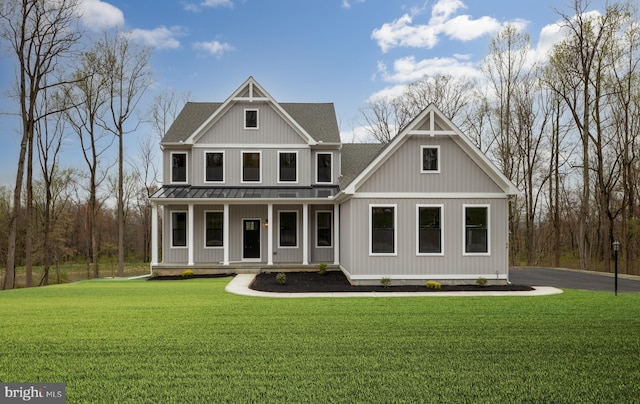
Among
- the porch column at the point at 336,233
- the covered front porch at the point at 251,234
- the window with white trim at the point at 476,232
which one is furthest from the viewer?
the covered front porch at the point at 251,234

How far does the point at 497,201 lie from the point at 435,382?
10.1m

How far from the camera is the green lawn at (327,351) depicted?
4469 mm

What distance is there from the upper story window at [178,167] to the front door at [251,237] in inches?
150

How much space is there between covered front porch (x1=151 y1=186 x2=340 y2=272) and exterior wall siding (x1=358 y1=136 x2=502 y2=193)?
468 cm

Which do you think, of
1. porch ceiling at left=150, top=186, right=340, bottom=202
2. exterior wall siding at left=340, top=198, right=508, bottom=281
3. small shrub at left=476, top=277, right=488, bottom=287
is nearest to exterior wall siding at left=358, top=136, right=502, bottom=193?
exterior wall siding at left=340, top=198, right=508, bottom=281

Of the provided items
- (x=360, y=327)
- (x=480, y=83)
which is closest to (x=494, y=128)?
(x=480, y=83)

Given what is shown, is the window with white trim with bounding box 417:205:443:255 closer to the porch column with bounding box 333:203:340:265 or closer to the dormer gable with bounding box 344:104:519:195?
the dormer gable with bounding box 344:104:519:195

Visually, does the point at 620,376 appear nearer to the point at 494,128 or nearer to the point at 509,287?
the point at 509,287

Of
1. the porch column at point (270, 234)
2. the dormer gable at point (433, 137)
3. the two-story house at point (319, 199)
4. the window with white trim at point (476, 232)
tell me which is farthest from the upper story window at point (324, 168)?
the window with white trim at point (476, 232)

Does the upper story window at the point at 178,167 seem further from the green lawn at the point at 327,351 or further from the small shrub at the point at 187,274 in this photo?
the green lawn at the point at 327,351

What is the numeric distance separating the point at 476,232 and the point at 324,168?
8.41 m

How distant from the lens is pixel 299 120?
→ 2061 centimetres

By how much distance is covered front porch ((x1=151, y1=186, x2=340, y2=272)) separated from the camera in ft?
59.3

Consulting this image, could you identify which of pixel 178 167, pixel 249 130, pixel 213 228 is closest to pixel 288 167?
pixel 249 130
